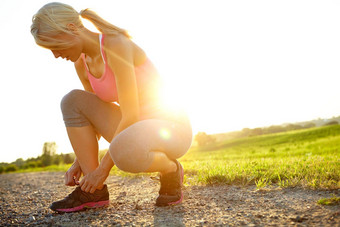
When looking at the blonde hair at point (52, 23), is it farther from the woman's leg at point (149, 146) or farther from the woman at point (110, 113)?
the woman's leg at point (149, 146)

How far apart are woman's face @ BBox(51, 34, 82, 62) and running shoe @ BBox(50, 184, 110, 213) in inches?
50.2

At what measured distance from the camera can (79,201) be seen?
107 inches

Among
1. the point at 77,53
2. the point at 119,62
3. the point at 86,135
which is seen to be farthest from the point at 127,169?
the point at 77,53

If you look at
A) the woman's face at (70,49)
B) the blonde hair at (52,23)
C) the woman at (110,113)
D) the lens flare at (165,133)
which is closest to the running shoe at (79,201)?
the woman at (110,113)

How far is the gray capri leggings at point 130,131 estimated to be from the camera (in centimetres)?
246

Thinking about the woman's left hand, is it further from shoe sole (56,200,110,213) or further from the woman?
shoe sole (56,200,110,213)

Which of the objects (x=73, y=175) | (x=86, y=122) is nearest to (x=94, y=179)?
(x=73, y=175)

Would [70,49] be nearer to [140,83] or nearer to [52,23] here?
[52,23]

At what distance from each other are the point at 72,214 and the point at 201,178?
163 cm

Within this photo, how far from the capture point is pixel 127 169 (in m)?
2.57

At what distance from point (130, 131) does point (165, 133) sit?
1.14 feet

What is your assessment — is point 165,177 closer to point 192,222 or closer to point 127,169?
point 127,169

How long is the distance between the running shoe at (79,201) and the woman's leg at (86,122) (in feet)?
A: 0.75

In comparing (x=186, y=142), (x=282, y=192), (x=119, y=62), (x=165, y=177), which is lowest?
(x=282, y=192)
